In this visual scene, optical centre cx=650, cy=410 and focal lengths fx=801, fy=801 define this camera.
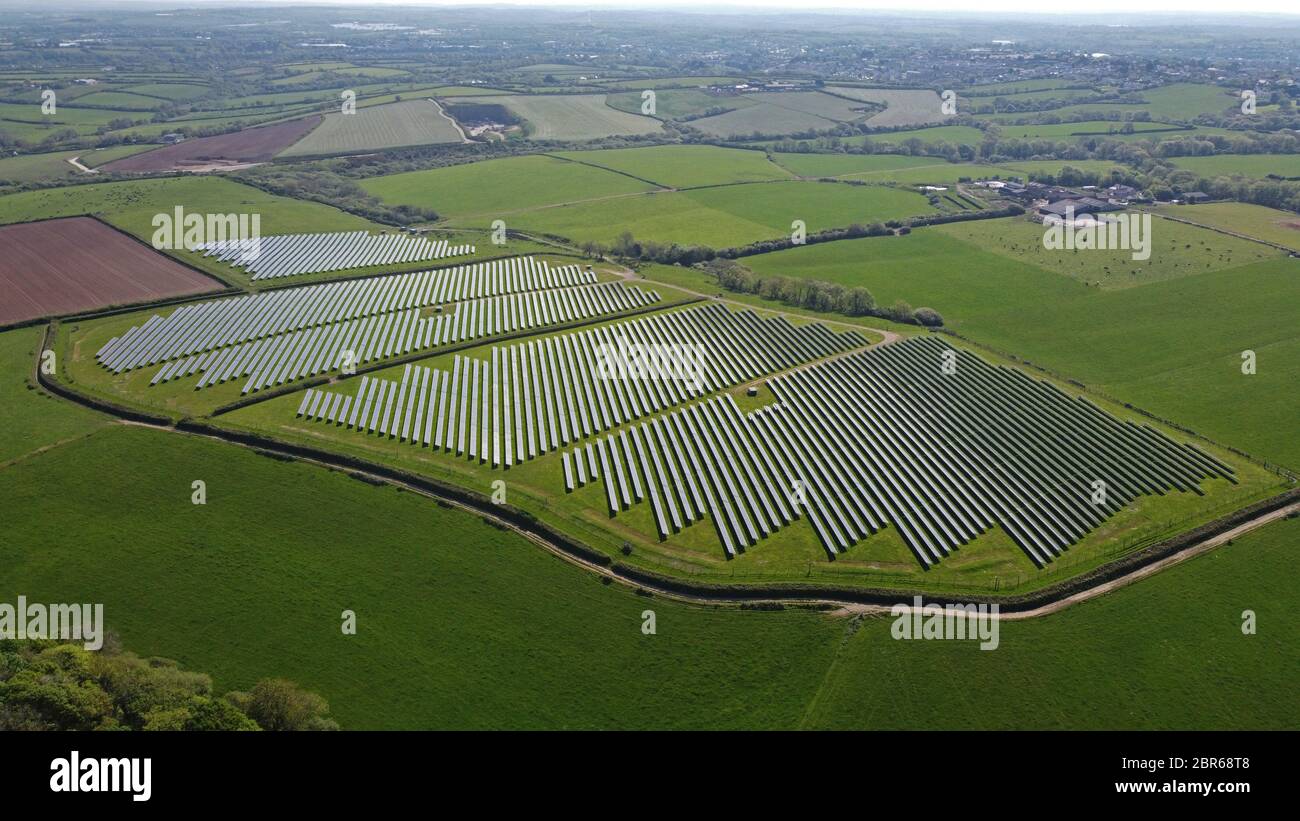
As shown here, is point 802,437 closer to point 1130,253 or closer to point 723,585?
point 723,585

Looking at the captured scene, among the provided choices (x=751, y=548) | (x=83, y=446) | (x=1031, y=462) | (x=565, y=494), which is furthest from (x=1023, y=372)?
(x=83, y=446)

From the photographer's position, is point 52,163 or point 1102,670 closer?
point 1102,670

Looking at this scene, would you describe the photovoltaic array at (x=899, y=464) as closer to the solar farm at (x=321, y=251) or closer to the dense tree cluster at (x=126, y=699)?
the dense tree cluster at (x=126, y=699)

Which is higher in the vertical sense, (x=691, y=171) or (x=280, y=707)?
(x=691, y=171)

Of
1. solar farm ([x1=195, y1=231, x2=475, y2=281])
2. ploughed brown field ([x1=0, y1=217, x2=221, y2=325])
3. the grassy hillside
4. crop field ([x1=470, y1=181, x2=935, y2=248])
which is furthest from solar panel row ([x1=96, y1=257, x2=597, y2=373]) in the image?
the grassy hillside

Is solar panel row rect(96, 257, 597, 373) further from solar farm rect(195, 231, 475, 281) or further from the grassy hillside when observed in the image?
the grassy hillside

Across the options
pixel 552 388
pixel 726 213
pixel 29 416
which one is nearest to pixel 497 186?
pixel 726 213

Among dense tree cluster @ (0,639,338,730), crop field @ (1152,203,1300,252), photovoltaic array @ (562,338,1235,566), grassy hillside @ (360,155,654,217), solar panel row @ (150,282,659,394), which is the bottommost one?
dense tree cluster @ (0,639,338,730)
